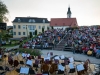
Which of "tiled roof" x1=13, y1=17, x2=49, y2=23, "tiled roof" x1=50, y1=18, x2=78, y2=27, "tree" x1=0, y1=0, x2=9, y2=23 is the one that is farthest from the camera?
"tiled roof" x1=50, y1=18, x2=78, y2=27

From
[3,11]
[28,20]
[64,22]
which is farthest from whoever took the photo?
[64,22]

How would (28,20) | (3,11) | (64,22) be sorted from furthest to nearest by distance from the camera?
(64,22), (28,20), (3,11)

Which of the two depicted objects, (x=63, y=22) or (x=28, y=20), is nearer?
(x=28, y=20)

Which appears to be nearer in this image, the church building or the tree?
the tree

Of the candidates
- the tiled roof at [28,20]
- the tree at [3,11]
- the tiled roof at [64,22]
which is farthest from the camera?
the tiled roof at [64,22]

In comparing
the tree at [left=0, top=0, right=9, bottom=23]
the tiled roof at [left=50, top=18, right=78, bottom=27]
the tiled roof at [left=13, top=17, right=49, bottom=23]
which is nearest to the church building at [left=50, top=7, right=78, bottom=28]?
the tiled roof at [left=50, top=18, right=78, bottom=27]

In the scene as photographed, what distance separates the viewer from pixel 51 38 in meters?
34.2

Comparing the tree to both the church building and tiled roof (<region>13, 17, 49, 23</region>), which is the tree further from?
the church building

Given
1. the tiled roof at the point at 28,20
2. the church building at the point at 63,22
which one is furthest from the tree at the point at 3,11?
the church building at the point at 63,22

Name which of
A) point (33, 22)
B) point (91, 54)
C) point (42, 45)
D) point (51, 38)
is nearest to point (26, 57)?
point (91, 54)

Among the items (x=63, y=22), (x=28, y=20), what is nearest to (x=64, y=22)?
(x=63, y=22)

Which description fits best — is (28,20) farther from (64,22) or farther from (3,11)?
(3,11)

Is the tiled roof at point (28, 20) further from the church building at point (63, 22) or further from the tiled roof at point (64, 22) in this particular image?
the tiled roof at point (64, 22)

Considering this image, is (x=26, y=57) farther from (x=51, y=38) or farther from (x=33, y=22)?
(x=33, y=22)
